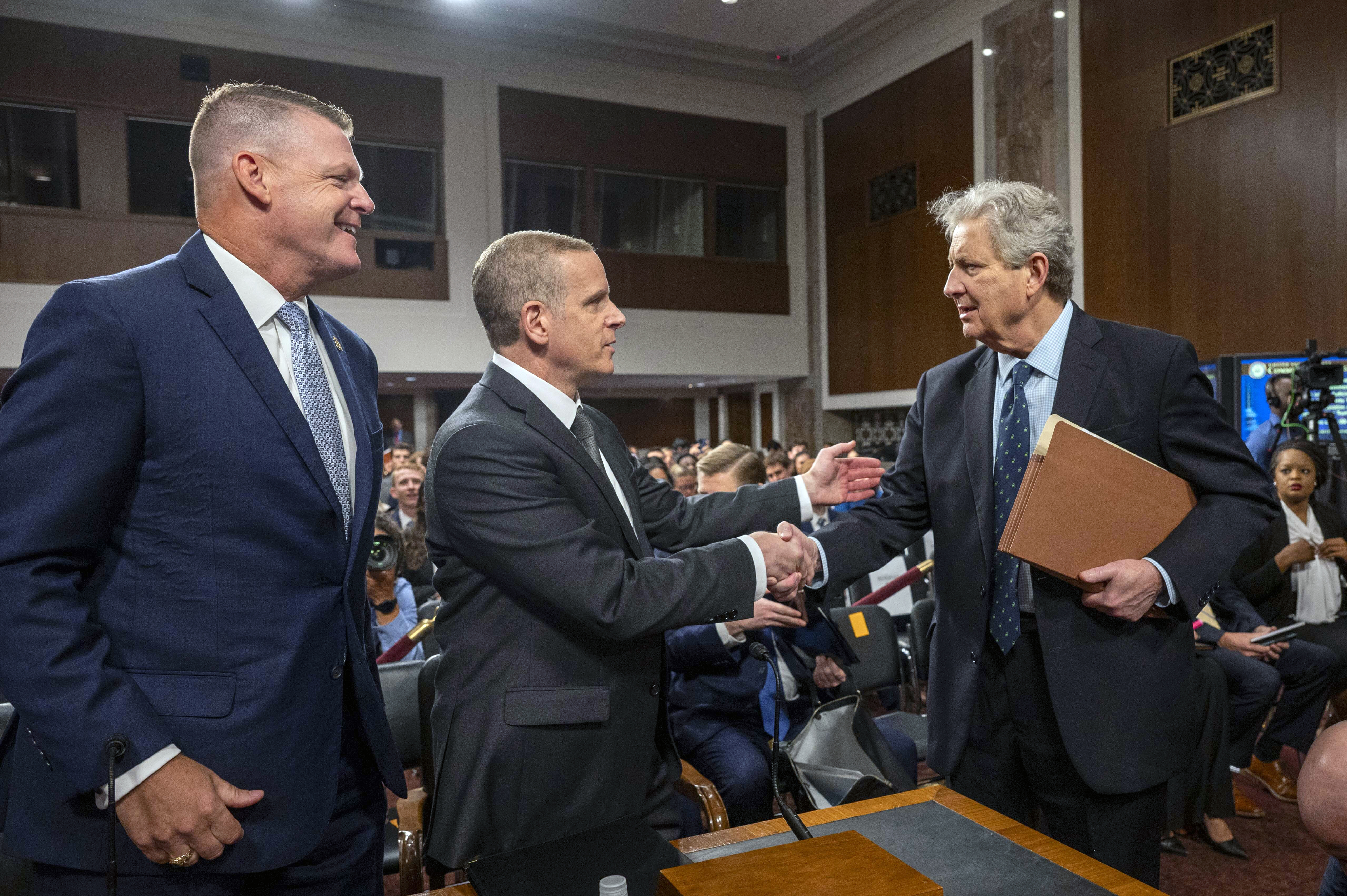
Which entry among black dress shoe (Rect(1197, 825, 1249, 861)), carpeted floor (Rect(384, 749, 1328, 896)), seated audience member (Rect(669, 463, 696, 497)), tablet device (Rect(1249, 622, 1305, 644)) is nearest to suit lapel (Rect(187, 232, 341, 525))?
carpeted floor (Rect(384, 749, 1328, 896))

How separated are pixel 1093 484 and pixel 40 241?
34.3 ft

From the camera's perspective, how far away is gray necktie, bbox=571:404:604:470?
1.68 meters

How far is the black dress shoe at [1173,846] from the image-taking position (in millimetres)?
3105

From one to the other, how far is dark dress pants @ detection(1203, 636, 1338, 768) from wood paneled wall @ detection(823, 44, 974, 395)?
19.1ft

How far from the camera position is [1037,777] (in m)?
1.70

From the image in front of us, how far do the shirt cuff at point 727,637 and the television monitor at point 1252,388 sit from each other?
454 centimetres

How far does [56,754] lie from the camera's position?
3.43 feet

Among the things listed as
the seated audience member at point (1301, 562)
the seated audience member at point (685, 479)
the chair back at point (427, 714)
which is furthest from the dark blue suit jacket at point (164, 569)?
the seated audience member at point (685, 479)

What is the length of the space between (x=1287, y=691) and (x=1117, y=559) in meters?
2.97

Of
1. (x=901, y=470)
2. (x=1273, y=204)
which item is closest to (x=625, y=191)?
(x=1273, y=204)

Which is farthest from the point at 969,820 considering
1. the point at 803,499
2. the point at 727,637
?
the point at 727,637

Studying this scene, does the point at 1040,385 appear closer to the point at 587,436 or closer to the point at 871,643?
the point at 587,436

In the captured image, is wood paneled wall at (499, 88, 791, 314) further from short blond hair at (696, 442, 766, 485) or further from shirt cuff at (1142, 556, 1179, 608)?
shirt cuff at (1142, 556, 1179, 608)

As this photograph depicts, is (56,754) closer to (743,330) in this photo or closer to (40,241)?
(40,241)
